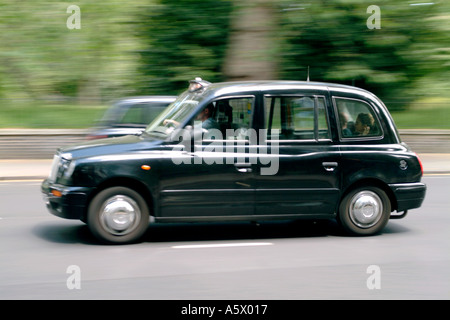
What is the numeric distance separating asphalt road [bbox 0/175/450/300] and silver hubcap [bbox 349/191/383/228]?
222 mm

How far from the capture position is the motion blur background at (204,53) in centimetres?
1853

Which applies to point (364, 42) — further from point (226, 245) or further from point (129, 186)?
point (129, 186)

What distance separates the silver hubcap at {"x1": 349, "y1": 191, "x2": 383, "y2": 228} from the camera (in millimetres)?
7953

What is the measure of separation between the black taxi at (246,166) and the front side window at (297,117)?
0.01m

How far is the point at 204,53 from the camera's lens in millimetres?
18969

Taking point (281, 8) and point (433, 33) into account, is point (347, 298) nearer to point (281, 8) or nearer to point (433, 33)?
point (281, 8)

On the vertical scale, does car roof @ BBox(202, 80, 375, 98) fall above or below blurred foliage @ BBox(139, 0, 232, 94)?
below

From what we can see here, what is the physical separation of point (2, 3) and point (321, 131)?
14733mm

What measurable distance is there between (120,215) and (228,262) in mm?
1379

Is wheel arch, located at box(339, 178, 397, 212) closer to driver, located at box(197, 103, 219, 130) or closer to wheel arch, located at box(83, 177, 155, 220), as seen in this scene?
driver, located at box(197, 103, 219, 130)

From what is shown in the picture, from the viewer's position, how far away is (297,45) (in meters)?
19.2

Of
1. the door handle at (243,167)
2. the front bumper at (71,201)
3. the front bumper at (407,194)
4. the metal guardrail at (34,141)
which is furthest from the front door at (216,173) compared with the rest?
the metal guardrail at (34,141)

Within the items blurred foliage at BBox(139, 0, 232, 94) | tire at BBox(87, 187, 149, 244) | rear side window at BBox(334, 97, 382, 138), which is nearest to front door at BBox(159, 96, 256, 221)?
tire at BBox(87, 187, 149, 244)

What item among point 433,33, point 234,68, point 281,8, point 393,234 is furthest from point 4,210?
point 433,33
